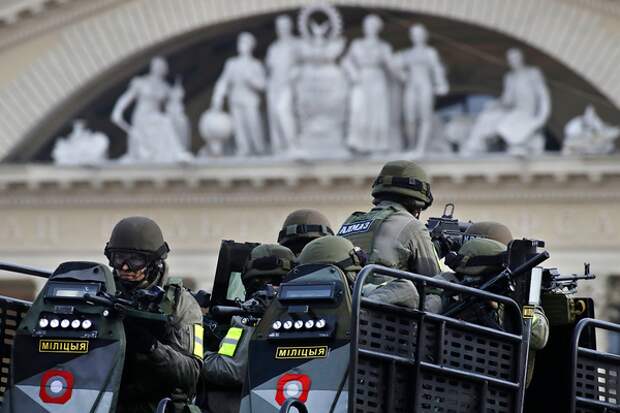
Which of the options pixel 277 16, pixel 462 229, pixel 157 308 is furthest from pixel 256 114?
pixel 157 308

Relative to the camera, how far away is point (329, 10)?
37.8m

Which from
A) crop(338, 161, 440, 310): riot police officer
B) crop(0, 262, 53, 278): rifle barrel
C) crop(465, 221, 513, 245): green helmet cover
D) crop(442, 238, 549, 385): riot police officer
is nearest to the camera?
crop(442, 238, 549, 385): riot police officer

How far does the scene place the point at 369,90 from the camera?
37.9 metres

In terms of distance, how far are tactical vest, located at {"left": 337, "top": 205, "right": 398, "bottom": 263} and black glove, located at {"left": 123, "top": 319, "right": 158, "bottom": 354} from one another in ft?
4.34

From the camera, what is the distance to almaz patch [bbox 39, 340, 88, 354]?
10.5 m

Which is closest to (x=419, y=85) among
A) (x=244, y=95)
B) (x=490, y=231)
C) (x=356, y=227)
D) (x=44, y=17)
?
(x=244, y=95)

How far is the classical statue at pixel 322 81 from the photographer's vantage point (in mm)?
37812

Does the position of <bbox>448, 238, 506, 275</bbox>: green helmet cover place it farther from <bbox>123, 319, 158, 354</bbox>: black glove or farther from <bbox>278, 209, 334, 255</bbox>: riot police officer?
<bbox>278, 209, 334, 255</bbox>: riot police officer

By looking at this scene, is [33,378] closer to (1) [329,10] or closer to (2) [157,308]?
(2) [157,308]

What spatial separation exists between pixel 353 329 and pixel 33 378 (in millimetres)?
1710

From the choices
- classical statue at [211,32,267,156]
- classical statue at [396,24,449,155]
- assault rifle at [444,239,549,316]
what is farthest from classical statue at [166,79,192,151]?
assault rifle at [444,239,549,316]

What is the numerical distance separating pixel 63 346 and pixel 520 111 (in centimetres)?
2741

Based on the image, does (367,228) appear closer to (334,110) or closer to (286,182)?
(334,110)

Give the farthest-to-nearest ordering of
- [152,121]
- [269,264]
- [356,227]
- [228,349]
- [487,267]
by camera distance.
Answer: [152,121]
[269,264]
[228,349]
[356,227]
[487,267]
